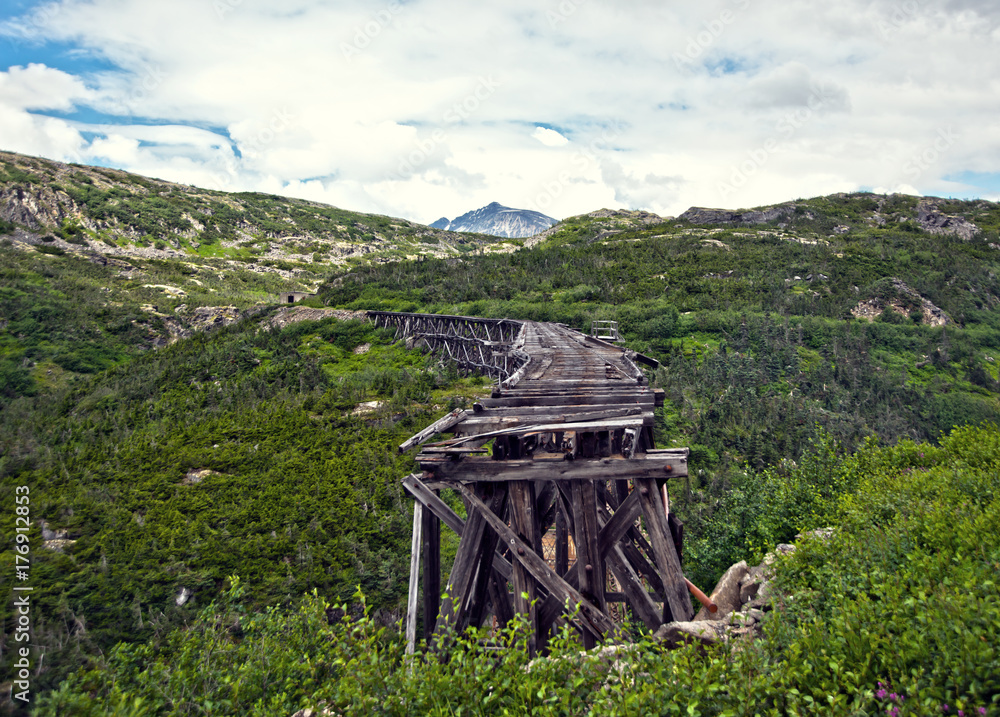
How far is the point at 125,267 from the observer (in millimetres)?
57656

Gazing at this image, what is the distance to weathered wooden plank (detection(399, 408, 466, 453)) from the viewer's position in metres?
5.36

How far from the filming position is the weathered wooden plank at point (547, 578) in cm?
472

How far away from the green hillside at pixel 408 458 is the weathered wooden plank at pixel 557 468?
1.70 metres

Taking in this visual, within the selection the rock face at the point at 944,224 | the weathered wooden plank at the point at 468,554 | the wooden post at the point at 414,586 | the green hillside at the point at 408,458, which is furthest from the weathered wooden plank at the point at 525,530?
the rock face at the point at 944,224

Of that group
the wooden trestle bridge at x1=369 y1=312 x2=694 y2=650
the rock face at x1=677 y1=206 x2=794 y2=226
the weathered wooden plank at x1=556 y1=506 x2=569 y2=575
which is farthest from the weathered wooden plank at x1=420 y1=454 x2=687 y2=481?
the rock face at x1=677 y1=206 x2=794 y2=226

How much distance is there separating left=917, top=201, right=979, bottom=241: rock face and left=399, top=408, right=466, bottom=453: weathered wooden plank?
8324 cm

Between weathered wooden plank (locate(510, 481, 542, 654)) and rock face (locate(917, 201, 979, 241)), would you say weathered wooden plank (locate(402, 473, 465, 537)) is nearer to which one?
weathered wooden plank (locate(510, 481, 542, 654))

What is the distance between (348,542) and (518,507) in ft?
39.4

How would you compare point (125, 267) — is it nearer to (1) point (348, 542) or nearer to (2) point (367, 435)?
(2) point (367, 435)

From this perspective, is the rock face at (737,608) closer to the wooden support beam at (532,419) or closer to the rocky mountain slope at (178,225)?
the wooden support beam at (532,419)

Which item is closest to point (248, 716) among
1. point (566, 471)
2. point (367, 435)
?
point (566, 471)

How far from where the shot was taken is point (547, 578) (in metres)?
4.78

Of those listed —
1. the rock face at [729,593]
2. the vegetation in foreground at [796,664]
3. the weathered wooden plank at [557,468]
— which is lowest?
the rock face at [729,593]

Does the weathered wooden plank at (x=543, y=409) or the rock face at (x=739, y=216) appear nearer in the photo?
the weathered wooden plank at (x=543, y=409)
